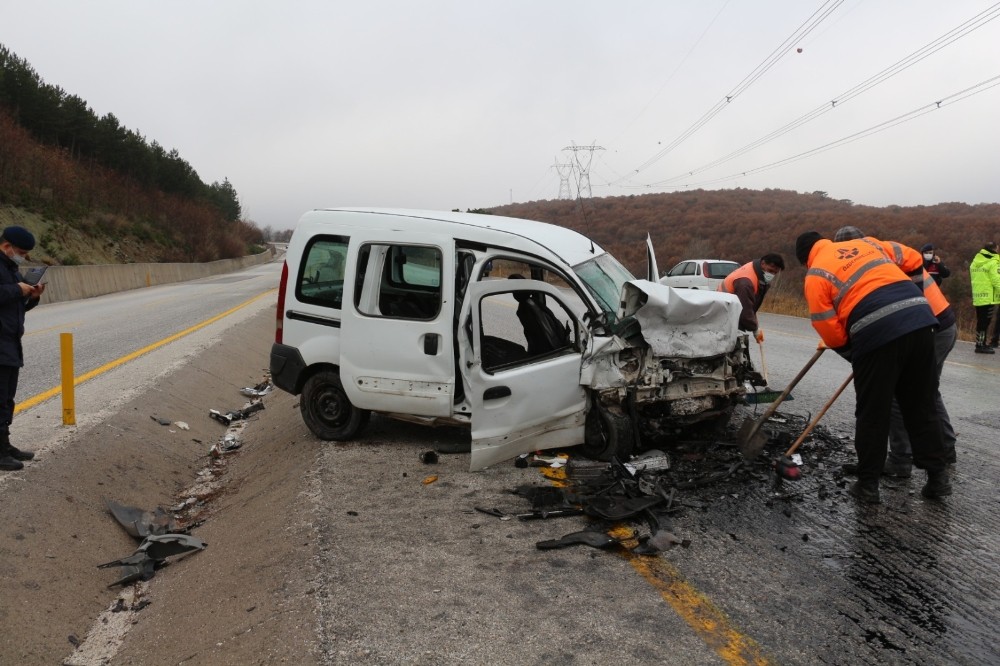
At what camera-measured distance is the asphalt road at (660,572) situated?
10.2 ft

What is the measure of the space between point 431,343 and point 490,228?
1.04 metres

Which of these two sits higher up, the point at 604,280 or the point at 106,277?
the point at 604,280

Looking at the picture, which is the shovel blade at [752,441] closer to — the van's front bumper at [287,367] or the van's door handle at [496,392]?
the van's door handle at [496,392]

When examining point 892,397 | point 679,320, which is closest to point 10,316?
point 679,320

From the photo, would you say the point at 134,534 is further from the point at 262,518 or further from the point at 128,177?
the point at 128,177

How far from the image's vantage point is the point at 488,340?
6.80 meters

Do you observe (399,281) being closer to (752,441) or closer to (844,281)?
(752,441)

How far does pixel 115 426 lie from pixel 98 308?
16.1 m

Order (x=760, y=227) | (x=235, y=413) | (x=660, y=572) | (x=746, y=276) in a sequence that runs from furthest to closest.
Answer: (x=760, y=227) < (x=235, y=413) < (x=746, y=276) < (x=660, y=572)

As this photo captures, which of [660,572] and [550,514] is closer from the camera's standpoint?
[660,572]

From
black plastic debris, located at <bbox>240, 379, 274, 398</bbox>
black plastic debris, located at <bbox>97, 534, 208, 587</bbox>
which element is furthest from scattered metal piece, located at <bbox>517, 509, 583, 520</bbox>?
black plastic debris, located at <bbox>240, 379, 274, 398</bbox>

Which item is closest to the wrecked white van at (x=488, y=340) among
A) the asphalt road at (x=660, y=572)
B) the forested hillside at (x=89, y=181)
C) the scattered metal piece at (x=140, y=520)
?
the asphalt road at (x=660, y=572)

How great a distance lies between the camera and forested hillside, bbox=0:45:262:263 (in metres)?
36.8

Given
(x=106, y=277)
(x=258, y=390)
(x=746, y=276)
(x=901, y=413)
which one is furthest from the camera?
(x=106, y=277)
